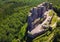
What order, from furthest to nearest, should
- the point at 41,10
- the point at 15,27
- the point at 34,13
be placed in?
1. the point at 41,10
2. the point at 34,13
3. the point at 15,27

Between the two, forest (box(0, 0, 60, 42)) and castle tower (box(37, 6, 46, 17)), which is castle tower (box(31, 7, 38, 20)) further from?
forest (box(0, 0, 60, 42))

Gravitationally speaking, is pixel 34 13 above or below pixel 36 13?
above

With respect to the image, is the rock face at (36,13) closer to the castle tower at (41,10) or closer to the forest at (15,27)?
the castle tower at (41,10)

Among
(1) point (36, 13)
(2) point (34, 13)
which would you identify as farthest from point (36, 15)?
(2) point (34, 13)

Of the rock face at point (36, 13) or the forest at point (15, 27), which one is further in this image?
the rock face at point (36, 13)

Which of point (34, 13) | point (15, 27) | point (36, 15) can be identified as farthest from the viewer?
point (36, 15)

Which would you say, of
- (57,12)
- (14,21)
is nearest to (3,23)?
(14,21)

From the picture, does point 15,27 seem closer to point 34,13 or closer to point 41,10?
point 34,13

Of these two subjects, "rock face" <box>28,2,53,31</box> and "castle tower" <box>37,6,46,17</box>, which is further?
"castle tower" <box>37,6,46,17</box>

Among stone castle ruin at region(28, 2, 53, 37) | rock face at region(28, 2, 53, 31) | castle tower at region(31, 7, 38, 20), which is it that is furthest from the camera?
castle tower at region(31, 7, 38, 20)

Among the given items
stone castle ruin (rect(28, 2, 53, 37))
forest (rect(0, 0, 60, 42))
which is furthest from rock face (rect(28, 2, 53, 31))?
forest (rect(0, 0, 60, 42))

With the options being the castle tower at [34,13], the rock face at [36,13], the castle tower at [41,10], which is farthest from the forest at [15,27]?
the castle tower at [41,10]
